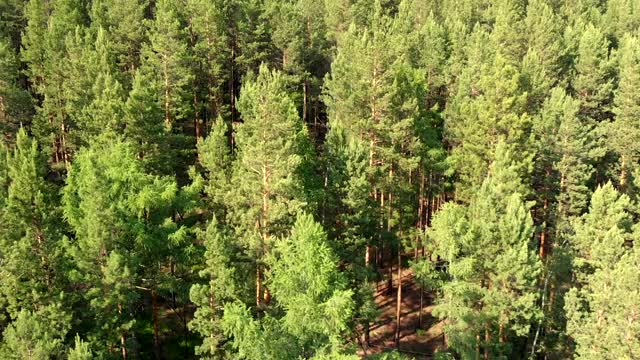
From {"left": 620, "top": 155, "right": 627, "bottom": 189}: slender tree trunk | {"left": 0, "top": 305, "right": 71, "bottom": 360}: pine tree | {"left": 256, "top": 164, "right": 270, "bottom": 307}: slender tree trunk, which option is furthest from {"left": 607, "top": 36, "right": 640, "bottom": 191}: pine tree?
{"left": 0, "top": 305, "right": 71, "bottom": 360}: pine tree

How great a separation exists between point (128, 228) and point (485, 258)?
18.8 m

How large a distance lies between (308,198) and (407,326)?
14997mm

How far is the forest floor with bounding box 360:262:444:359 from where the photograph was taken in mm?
41031

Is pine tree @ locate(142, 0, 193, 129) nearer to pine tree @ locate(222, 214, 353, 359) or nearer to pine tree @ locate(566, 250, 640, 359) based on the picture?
pine tree @ locate(222, 214, 353, 359)

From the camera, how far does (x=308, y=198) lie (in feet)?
110

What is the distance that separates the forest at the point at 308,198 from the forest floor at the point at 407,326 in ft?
0.55

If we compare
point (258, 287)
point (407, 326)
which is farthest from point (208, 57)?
point (407, 326)

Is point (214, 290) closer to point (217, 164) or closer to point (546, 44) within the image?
point (217, 164)

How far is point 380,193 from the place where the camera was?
41.7 metres

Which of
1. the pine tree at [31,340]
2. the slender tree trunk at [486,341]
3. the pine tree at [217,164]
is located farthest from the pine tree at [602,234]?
the pine tree at [31,340]

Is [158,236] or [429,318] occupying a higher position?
[158,236]

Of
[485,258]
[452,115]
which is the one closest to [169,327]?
[485,258]

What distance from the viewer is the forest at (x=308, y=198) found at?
94.1 ft

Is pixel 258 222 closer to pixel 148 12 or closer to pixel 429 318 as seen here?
pixel 429 318
